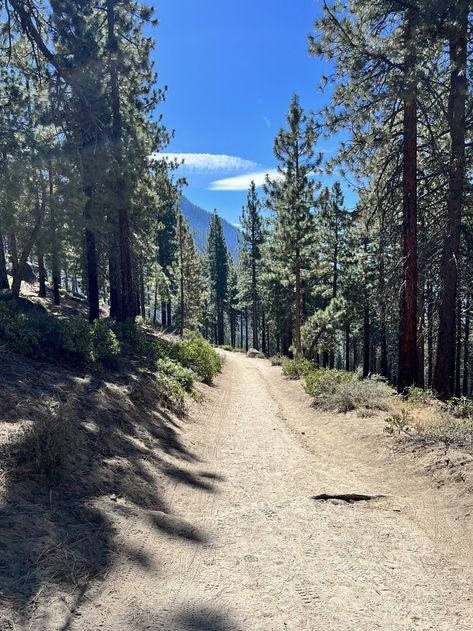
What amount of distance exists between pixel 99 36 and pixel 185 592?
43.3 feet

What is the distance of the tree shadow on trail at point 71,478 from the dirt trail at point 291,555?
158 mm

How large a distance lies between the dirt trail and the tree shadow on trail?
16 cm

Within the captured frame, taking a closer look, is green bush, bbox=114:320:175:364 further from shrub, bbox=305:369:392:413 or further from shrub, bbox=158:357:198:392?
shrub, bbox=305:369:392:413

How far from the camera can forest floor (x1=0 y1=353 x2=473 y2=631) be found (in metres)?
2.84

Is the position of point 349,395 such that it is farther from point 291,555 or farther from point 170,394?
point 291,555

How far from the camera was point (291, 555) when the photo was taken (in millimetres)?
3668

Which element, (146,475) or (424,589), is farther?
(146,475)

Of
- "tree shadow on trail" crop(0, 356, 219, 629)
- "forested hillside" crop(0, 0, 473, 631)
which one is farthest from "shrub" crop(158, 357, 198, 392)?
"tree shadow on trail" crop(0, 356, 219, 629)

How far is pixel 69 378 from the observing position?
735cm

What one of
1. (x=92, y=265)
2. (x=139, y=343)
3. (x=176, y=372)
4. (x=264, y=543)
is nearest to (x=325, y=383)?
(x=176, y=372)

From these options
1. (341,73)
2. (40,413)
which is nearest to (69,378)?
(40,413)

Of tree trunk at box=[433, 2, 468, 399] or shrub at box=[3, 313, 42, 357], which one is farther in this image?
tree trunk at box=[433, 2, 468, 399]

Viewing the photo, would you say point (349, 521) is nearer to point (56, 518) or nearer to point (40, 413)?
point (56, 518)

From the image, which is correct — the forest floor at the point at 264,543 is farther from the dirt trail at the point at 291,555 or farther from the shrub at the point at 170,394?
the shrub at the point at 170,394
